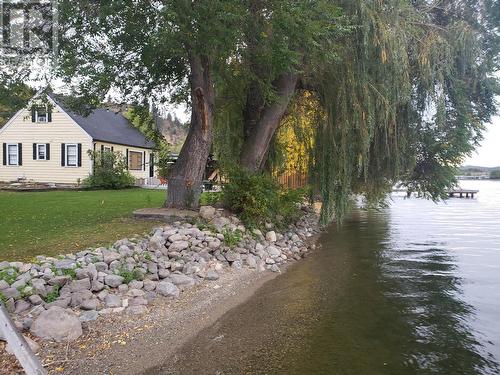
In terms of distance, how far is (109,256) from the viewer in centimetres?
567

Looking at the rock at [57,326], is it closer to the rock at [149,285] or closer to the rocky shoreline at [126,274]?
the rocky shoreline at [126,274]

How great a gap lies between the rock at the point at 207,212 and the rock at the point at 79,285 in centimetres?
387

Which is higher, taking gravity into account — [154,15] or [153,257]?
[154,15]


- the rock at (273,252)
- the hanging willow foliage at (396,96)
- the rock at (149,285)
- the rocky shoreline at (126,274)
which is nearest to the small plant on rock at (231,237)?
the rocky shoreline at (126,274)

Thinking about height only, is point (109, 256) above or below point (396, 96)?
below

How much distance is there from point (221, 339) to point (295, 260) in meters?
4.62

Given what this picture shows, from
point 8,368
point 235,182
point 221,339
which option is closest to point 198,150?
point 235,182

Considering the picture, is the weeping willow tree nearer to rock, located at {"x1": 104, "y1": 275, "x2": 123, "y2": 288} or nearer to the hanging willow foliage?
the hanging willow foliage

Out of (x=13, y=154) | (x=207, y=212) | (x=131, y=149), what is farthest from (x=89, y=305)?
(x=131, y=149)

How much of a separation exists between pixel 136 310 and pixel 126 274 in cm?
74

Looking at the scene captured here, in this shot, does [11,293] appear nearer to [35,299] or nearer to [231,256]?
[35,299]

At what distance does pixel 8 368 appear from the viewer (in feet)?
11.0

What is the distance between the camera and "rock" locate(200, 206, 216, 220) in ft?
28.2

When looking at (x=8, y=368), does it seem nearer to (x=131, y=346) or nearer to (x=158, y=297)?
(x=131, y=346)
